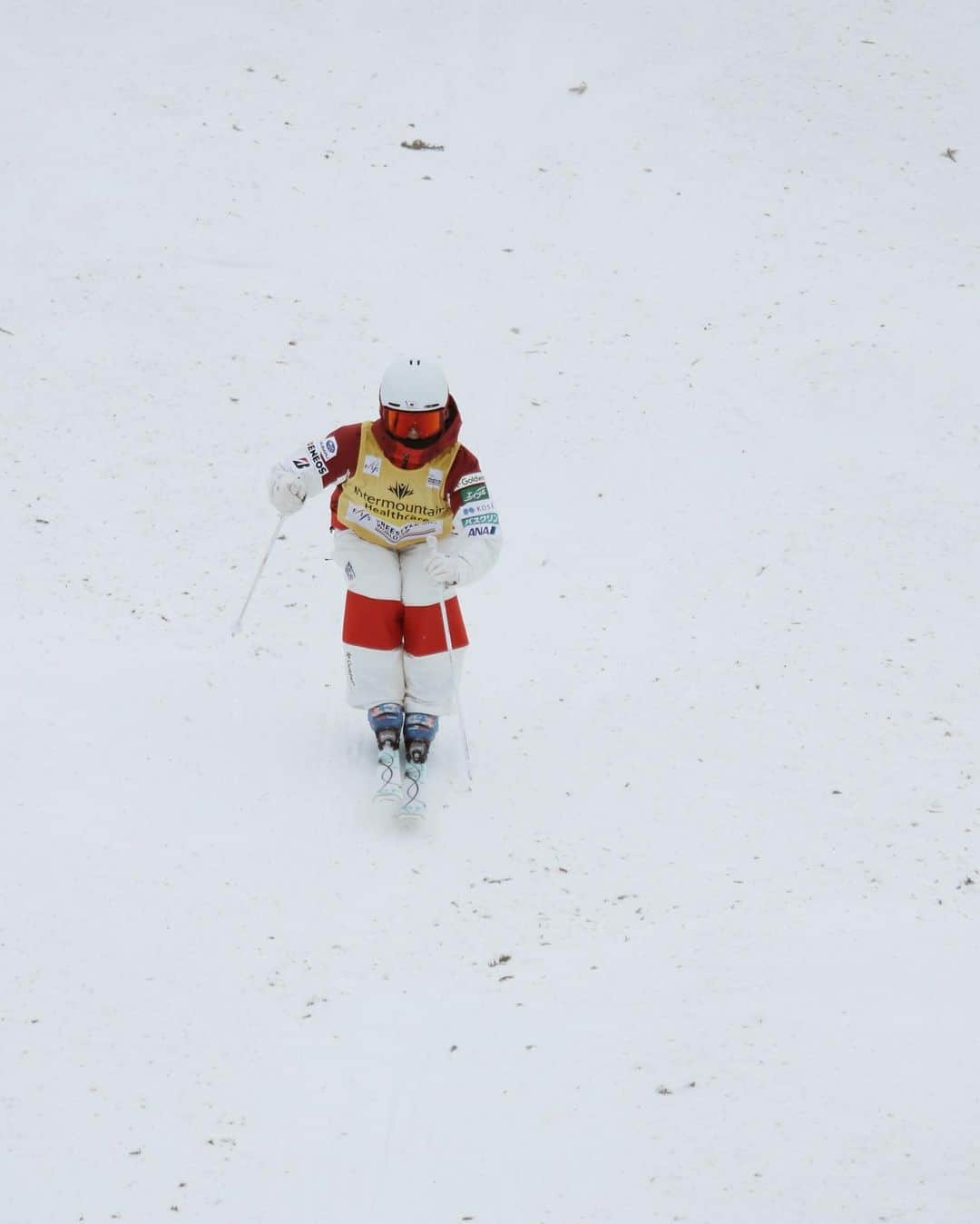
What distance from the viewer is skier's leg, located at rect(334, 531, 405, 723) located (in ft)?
20.5

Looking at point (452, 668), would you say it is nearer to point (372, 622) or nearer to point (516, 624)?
point (372, 622)

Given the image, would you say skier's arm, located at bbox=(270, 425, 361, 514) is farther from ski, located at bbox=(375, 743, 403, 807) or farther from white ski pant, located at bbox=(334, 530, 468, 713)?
ski, located at bbox=(375, 743, 403, 807)

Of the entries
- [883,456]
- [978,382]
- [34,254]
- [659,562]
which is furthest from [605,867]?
[34,254]

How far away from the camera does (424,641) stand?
6289 millimetres

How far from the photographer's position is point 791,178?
36.2ft

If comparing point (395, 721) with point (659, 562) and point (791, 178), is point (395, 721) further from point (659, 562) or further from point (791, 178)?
point (791, 178)

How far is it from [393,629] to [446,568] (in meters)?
0.43

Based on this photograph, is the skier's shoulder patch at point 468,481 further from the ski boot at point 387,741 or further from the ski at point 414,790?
the ski at point 414,790

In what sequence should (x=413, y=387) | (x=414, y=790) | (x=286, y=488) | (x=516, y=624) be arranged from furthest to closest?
1. (x=516, y=624)
2. (x=286, y=488)
3. (x=414, y=790)
4. (x=413, y=387)

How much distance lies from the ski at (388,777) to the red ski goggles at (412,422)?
1310 mm

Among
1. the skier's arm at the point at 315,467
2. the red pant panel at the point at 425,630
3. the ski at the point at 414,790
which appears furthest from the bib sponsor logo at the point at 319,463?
the ski at the point at 414,790

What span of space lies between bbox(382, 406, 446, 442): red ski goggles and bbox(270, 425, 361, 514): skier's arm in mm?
207

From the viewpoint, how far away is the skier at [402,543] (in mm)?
6090

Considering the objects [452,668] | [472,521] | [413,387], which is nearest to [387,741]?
[452,668]
